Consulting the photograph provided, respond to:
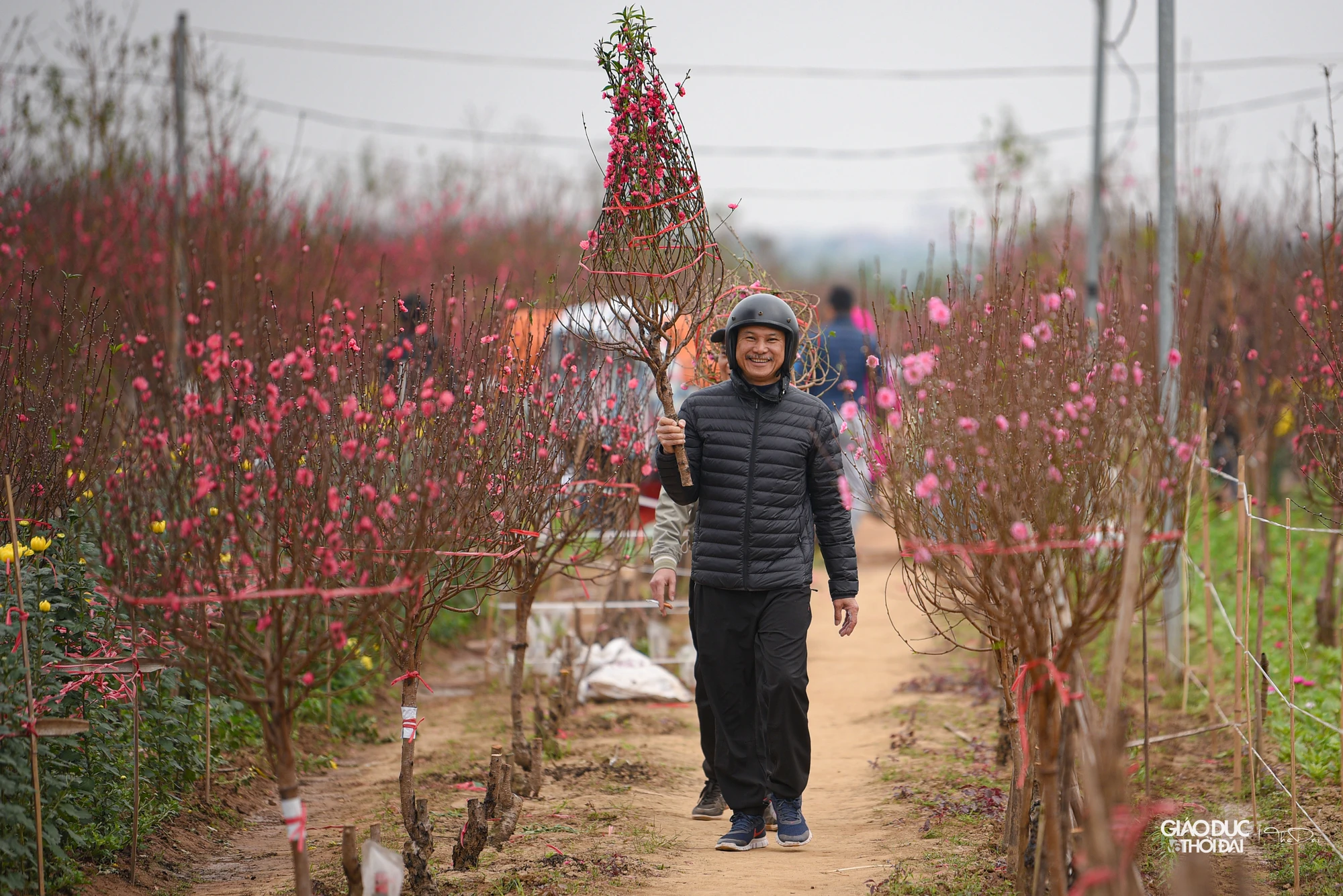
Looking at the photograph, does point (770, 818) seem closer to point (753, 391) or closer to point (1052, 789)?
point (753, 391)

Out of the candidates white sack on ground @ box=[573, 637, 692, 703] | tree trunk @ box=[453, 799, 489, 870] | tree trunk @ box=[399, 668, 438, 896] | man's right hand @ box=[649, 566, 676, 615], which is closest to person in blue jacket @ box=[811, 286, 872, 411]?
white sack on ground @ box=[573, 637, 692, 703]

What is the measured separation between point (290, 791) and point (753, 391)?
2.37 m

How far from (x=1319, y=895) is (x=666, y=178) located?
3463 millimetres

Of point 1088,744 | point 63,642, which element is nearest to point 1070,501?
point 1088,744

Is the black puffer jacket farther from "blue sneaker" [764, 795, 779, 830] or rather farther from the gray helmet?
"blue sneaker" [764, 795, 779, 830]

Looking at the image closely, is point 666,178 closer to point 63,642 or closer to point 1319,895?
point 63,642

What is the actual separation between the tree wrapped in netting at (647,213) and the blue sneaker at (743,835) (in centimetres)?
138

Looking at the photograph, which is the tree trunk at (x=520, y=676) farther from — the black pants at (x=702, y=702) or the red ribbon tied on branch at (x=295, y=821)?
the red ribbon tied on branch at (x=295, y=821)

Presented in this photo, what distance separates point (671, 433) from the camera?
4.66 meters

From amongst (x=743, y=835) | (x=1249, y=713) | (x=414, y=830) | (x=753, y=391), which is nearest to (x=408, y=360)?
(x=753, y=391)

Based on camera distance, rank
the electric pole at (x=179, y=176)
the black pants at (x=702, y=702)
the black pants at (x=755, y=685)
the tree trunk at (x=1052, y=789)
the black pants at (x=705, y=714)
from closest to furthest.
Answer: the tree trunk at (x=1052, y=789) → the black pants at (x=755, y=685) → the black pants at (x=705, y=714) → the black pants at (x=702, y=702) → the electric pole at (x=179, y=176)

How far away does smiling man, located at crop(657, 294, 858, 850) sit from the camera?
15.7 feet

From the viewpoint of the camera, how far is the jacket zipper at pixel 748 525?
15.7 feet

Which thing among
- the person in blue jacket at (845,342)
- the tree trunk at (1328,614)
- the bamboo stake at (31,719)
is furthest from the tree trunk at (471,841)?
the person in blue jacket at (845,342)
